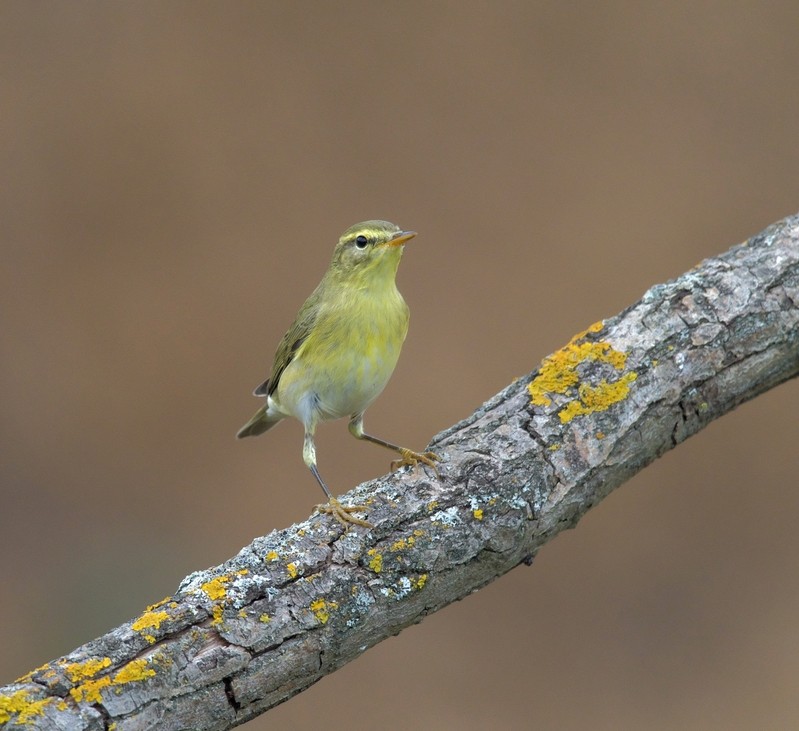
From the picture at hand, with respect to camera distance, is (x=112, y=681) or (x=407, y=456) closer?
(x=112, y=681)

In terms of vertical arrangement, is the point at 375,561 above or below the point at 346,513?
below

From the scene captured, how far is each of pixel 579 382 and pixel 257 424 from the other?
8.55 feet

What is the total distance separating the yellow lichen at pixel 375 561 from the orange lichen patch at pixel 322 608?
20 centimetres

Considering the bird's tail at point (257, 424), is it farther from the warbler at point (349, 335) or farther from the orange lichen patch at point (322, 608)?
the orange lichen patch at point (322, 608)

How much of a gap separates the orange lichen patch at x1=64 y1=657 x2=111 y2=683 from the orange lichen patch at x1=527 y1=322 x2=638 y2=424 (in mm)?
2021

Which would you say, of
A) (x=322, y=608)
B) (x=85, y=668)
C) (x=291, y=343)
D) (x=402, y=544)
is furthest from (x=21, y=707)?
(x=291, y=343)

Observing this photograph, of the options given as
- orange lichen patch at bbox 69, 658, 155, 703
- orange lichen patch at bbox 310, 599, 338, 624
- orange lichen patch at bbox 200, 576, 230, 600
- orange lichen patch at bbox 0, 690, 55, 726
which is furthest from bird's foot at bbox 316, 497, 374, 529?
orange lichen patch at bbox 0, 690, 55, 726

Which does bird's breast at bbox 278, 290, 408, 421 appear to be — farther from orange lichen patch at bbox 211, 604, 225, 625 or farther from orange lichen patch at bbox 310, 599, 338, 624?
orange lichen patch at bbox 211, 604, 225, 625

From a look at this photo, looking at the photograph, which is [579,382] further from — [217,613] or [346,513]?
[217,613]

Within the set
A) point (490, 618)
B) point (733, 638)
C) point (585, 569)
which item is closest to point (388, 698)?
point (490, 618)

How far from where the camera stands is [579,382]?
407cm

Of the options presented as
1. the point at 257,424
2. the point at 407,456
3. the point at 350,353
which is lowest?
A: the point at 407,456

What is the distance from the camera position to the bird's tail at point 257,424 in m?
5.91

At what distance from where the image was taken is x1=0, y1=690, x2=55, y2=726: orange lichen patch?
2.76 meters
